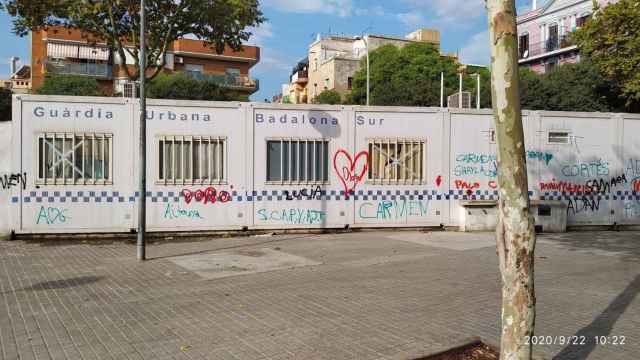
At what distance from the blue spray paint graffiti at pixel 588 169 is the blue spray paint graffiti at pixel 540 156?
0.51m

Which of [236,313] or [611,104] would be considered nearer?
[236,313]

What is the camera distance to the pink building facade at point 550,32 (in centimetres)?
5019

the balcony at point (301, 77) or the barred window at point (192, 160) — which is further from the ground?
the balcony at point (301, 77)

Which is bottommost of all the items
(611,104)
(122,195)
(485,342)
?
(485,342)

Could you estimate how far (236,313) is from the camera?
6.29 m

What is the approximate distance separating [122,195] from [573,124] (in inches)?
439

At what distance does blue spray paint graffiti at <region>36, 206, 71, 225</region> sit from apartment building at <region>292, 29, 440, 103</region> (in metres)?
64.6

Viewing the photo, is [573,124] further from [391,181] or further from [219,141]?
[219,141]

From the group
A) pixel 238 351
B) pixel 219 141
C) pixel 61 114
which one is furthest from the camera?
pixel 219 141

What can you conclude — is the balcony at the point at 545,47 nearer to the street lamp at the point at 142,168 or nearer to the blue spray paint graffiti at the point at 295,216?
the blue spray paint graffiti at the point at 295,216

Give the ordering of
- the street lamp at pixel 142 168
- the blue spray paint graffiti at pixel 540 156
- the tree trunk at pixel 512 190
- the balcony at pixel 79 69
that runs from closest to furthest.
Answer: the tree trunk at pixel 512 190
the street lamp at pixel 142 168
the blue spray paint graffiti at pixel 540 156
the balcony at pixel 79 69

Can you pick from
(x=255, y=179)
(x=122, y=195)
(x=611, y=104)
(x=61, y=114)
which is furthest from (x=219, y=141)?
(x=611, y=104)

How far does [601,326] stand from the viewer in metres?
5.95
